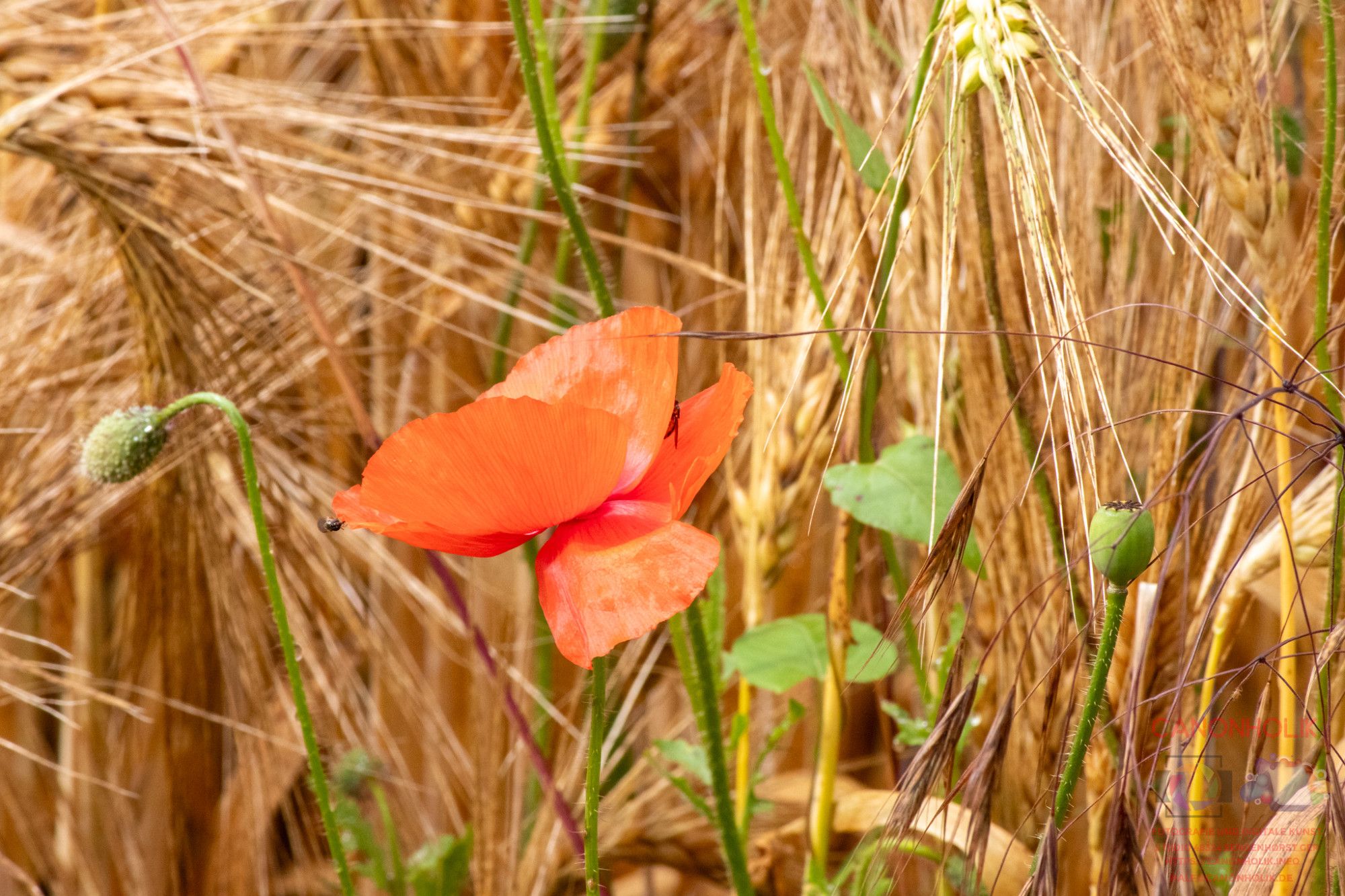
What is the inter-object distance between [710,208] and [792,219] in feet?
1.67

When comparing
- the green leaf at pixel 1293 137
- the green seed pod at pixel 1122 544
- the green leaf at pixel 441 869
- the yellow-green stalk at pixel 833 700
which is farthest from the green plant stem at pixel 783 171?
the green leaf at pixel 441 869

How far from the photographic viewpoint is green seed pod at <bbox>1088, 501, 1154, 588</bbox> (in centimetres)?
25

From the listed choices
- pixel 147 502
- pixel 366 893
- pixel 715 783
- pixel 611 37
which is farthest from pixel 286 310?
pixel 366 893

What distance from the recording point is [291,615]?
599 millimetres

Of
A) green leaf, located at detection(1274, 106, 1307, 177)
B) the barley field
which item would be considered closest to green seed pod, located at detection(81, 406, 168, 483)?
the barley field

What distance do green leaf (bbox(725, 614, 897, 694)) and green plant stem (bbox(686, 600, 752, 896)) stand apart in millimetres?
74

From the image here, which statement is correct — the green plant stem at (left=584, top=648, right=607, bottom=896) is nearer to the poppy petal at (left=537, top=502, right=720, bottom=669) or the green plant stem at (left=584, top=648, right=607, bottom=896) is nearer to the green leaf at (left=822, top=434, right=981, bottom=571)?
the poppy petal at (left=537, top=502, right=720, bottom=669)

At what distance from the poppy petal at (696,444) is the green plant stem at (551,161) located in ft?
0.33

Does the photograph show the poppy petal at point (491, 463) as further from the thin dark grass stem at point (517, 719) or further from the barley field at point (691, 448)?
the thin dark grass stem at point (517, 719)

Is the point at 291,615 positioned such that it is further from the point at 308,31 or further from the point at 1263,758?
the point at 308,31

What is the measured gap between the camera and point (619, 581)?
0.91 feet

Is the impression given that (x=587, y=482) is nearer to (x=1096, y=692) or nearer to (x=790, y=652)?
(x=1096, y=692)

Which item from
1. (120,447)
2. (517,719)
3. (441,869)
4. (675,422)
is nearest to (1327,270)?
(675,422)

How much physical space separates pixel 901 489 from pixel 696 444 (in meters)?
0.16
